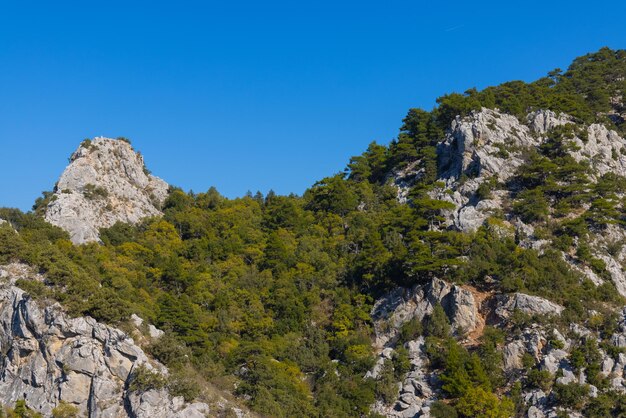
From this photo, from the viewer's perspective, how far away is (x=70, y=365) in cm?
3981

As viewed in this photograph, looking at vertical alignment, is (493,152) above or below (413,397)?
above

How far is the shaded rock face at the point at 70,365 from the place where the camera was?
126 ft

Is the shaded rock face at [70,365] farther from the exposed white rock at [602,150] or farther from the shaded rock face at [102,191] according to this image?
the exposed white rock at [602,150]

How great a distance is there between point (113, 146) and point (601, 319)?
59.7 meters

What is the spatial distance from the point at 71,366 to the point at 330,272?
1051 inches

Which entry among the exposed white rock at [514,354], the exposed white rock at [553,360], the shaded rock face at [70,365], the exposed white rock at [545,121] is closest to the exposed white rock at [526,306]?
the exposed white rock at [514,354]

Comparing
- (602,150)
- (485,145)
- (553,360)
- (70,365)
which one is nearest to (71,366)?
(70,365)

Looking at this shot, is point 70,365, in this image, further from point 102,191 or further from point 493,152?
point 493,152

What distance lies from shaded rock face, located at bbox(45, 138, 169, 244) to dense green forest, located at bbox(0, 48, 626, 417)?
2.17 metres

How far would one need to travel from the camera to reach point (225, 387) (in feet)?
142

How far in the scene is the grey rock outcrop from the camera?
126ft

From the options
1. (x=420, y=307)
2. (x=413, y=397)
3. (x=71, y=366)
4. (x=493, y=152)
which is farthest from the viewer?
(x=493, y=152)

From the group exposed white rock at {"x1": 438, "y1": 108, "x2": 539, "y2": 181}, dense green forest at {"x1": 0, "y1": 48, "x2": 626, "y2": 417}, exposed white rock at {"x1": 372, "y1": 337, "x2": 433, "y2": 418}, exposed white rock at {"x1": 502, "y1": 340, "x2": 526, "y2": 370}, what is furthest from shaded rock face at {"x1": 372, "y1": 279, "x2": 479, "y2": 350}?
exposed white rock at {"x1": 438, "y1": 108, "x2": 539, "y2": 181}

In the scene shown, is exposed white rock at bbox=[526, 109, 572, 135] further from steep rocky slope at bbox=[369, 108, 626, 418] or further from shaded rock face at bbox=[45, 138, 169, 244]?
shaded rock face at bbox=[45, 138, 169, 244]
